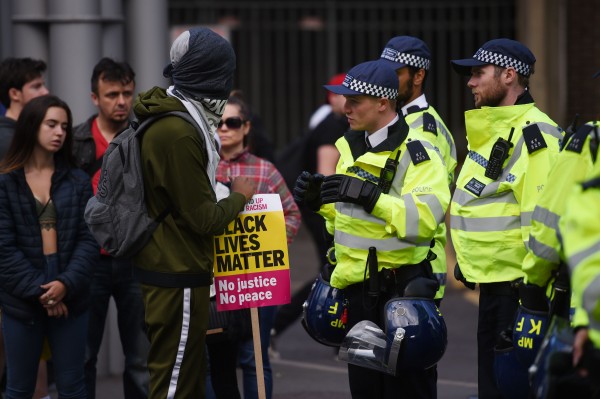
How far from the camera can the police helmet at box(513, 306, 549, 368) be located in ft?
16.3

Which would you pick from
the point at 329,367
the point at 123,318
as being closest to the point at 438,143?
the point at 123,318

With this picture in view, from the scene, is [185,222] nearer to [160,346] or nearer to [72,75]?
[160,346]

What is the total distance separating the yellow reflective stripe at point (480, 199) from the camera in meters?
5.84

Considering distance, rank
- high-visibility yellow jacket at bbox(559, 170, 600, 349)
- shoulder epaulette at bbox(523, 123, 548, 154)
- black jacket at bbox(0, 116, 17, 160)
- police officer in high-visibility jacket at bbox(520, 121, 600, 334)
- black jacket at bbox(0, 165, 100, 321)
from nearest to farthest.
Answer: high-visibility yellow jacket at bbox(559, 170, 600, 349)
police officer in high-visibility jacket at bbox(520, 121, 600, 334)
shoulder epaulette at bbox(523, 123, 548, 154)
black jacket at bbox(0, 165, 100, 321)
black jacket at bbox(0, 116, 17, 160)

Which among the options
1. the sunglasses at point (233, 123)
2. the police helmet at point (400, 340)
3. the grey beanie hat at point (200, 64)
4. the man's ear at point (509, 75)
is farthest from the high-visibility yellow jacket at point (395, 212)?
the sunglasses at point (233, 123)

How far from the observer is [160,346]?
17.0ft

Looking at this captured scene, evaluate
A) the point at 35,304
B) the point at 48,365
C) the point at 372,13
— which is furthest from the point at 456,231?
the point at 372,13

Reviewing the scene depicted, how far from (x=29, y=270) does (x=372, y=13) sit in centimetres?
968

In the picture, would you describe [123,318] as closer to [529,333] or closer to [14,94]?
[14,94]

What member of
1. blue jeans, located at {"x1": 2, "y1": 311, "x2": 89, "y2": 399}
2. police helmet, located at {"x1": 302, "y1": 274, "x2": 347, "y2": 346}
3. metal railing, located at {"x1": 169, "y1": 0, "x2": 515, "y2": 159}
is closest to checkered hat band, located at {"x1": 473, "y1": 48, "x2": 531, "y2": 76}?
police helmet, located at {"x1": 302, "y1": 274, "x2": 347, "y2": 346}

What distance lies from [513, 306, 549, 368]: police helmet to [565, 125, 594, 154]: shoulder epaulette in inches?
31.5

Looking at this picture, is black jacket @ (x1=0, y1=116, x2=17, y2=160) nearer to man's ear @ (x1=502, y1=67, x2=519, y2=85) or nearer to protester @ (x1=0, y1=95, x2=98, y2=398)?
protester @ (x1=0, y1=95, x2=98, y2=398)

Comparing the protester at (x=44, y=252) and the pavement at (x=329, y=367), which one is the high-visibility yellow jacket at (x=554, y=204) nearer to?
the protester at (x=44, y=252)

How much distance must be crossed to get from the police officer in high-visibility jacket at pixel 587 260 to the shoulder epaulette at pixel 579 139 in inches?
23.9
